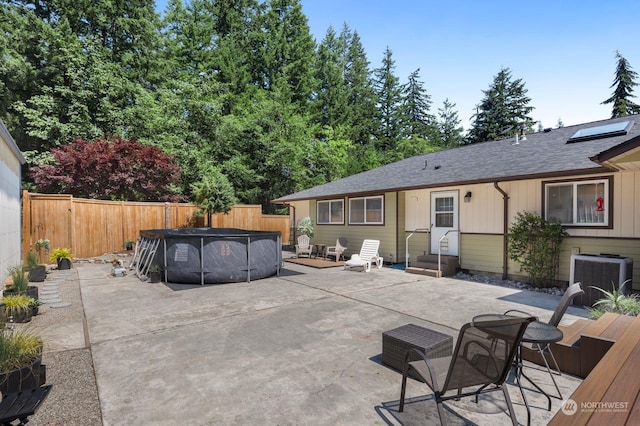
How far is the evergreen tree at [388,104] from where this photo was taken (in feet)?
95.6

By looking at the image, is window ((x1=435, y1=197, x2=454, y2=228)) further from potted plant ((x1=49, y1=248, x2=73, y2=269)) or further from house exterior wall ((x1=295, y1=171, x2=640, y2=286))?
potted plant ((x1=49, y1=248, x2=73, y2=269))

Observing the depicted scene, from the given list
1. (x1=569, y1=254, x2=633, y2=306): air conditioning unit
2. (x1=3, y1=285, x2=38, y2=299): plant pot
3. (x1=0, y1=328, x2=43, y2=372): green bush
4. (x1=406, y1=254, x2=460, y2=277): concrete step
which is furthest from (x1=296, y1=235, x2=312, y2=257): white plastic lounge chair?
(x1=0, y1=328, x2=43, y2=372): green bush

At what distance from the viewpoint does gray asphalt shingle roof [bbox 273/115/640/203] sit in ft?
23.7

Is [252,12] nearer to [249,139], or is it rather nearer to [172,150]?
[249,139]

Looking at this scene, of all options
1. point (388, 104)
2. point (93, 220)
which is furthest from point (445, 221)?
point (388, 104)

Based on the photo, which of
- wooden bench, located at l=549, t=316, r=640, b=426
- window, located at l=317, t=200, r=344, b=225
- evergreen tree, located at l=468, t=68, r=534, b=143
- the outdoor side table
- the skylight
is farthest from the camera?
evergreen tree, located at l=468, t=68, r=534, b=143

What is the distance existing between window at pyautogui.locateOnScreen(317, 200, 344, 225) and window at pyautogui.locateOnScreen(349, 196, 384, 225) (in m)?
0.63

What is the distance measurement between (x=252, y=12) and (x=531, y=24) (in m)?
22.5

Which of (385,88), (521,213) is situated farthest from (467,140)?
(521,213)

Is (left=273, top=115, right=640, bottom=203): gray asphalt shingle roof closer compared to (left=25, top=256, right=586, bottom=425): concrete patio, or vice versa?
(left=25, top=256, right=586, bottom=425): concrete patio

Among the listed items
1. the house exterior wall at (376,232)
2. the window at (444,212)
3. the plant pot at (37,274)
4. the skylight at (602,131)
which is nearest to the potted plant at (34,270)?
the plant pot at (37,274)

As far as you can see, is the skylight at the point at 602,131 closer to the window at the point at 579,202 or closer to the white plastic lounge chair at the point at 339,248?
the window at the point at 579,202

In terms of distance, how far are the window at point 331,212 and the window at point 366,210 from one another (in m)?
0.63

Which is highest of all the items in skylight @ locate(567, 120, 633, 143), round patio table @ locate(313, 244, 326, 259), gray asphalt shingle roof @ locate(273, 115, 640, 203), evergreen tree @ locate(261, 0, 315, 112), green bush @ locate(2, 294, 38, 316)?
evergreen tree @ locate(261, 0, 315, 112)
